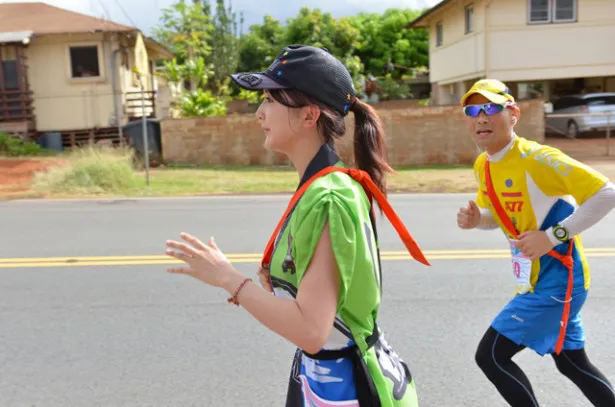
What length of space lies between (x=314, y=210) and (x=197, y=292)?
474cm

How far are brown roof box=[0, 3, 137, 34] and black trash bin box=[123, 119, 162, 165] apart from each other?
569cm

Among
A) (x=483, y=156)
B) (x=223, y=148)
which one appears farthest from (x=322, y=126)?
(x=223, y=148)

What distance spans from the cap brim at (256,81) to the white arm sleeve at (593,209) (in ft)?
5.33

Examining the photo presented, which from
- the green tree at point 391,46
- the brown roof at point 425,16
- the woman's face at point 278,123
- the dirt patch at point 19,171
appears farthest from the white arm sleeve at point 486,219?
the green tree at point 391,46

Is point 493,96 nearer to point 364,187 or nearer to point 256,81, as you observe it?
point 364,187

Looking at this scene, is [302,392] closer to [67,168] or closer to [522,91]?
[67,168]

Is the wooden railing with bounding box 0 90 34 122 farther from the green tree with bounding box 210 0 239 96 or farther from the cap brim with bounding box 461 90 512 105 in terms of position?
the cap brim with bounding box 461 90 512 105

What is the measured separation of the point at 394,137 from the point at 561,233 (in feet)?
56.8

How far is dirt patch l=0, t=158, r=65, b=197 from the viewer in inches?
651

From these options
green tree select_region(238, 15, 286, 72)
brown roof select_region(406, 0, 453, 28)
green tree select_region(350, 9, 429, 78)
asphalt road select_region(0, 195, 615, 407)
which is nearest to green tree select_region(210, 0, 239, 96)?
green tree select_region(238, 15, 286, 72)

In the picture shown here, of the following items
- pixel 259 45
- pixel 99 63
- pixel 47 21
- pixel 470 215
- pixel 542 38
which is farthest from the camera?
pixel 259 45

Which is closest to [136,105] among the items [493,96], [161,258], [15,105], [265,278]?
[15,105]

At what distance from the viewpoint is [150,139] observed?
21469 millimetres

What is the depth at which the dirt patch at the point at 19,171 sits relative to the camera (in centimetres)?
1654
